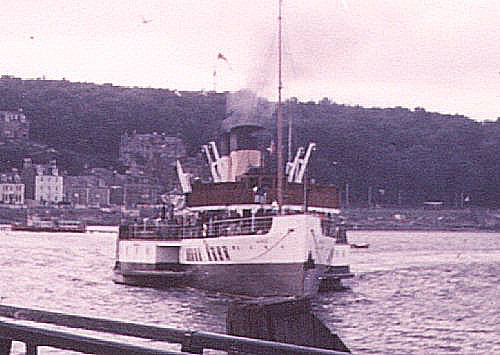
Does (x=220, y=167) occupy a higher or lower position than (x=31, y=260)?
higher

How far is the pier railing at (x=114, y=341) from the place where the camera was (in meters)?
5.03

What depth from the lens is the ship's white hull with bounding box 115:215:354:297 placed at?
144 feet

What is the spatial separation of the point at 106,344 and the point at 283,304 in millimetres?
3341

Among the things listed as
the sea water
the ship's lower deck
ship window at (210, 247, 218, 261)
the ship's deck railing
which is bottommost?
the sea water

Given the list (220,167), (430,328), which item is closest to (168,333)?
(430,328)

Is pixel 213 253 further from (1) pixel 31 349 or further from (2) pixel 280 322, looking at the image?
(1) pixel 31 349

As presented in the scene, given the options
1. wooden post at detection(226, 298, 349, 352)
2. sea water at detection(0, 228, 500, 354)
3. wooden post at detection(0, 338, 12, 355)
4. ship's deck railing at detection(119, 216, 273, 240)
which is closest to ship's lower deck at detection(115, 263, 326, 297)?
sea water at detection(0, 228, 500, 354)

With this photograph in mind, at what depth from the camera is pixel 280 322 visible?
8.32 m

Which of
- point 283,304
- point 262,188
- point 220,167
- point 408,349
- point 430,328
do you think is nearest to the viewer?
point 283,304

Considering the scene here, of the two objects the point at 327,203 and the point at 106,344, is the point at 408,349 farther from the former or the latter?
the point at 106,344

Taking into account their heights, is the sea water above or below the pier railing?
below

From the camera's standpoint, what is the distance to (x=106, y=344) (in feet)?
16.9

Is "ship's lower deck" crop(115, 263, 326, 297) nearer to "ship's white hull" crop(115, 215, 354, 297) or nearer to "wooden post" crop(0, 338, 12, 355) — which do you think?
"ship's white hull" crop(115, 215, 354, 297)

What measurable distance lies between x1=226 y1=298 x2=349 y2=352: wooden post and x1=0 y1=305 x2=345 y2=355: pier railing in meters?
2.11
